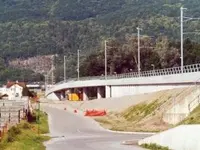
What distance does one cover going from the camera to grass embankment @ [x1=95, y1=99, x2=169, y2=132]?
64.1 meters

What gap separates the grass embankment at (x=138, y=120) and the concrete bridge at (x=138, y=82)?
4.12 meters

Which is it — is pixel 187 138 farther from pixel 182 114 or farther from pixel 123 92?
pixel 123 92

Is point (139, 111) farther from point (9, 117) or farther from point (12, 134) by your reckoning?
point (12, 134)

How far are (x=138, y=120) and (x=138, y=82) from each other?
25482 mm

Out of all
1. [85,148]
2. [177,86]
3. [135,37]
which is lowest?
[85,148]

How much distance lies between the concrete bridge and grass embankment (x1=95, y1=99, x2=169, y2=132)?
412 cm

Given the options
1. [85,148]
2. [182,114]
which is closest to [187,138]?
[85,148]

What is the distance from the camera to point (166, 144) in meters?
38.5

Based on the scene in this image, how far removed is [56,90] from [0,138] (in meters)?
142

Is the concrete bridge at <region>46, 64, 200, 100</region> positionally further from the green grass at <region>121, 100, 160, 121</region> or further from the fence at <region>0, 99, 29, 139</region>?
the fence at <region>0, 99, 29, 139</region>

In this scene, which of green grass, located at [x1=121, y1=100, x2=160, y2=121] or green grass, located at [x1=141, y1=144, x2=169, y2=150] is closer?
green grass, located at [x1=141, y1=144, x2=169, y2=150]

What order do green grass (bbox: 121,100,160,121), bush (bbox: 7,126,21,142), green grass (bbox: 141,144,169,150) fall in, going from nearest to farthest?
green grass (bbox: 141,144,169,150), bush (bbox: 7,126,21,142), green grass (bbox: 121,100,160,121)

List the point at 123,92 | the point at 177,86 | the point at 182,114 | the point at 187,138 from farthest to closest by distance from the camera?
the point at 123,92, the point at 177,86, the point at 182,114, the point at 187,138

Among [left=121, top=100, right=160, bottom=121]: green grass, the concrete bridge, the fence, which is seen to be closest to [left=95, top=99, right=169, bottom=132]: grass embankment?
[left=121, top=100, right=160, bottom=121]: green grass
